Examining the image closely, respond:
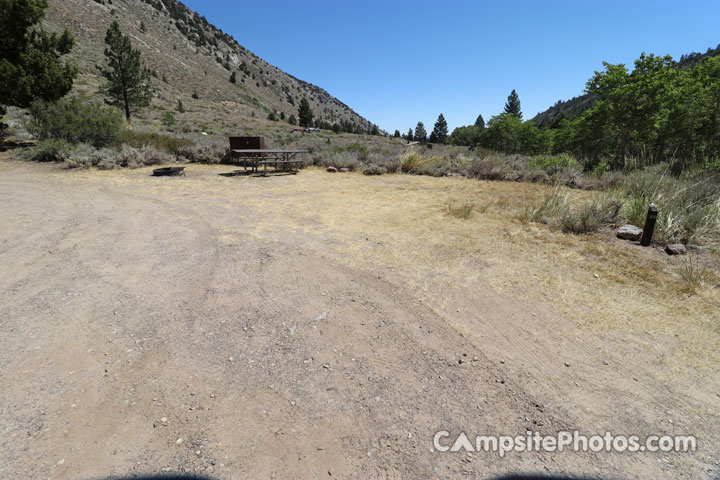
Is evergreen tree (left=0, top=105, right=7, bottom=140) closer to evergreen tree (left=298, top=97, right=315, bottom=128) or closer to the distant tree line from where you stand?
the distant tree line

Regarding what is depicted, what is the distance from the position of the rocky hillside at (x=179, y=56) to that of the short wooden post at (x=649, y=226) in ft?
136

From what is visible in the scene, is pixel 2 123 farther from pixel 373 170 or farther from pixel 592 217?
pixel 592 217

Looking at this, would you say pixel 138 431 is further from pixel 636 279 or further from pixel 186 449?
pixel 636 279

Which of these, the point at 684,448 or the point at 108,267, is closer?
the point at 684,448

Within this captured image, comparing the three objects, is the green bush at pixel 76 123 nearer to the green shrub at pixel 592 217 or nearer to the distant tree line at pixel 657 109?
the green shrub at pixel 592 217

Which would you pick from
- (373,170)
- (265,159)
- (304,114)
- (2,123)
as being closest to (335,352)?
(373,170)

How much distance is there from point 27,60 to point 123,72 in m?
15.0

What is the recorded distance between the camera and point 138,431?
1.66 metres

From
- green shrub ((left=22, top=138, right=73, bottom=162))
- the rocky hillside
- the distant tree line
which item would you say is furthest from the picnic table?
the rocky hillside

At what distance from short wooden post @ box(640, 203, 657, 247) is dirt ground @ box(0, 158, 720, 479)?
0.19 metres

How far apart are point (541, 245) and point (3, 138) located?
22095 millimetres

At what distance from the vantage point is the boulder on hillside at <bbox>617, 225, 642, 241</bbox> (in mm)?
4586

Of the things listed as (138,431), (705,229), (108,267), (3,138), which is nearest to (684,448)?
(138,431)

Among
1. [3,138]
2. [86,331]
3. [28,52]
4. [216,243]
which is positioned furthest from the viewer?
[3,138]
